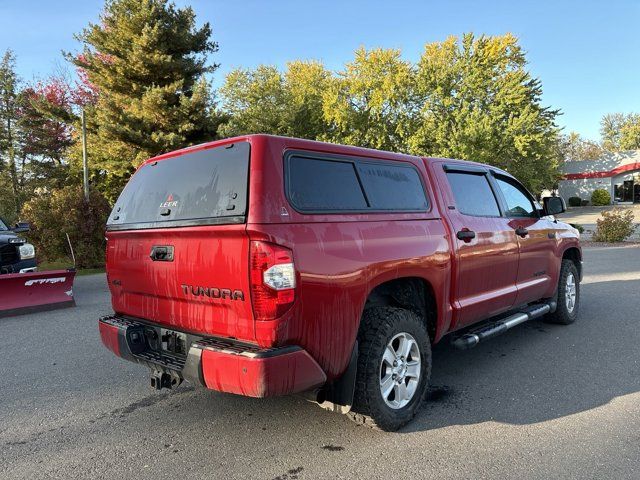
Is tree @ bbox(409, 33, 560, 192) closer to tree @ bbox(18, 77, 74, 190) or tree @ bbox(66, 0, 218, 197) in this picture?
tree @ bbox(66, 0, 218, 197)

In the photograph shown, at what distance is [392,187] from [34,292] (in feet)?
22.6

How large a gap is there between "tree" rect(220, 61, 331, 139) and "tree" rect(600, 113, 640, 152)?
59.9 metres

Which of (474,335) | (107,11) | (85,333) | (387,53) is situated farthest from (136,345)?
(387,53)

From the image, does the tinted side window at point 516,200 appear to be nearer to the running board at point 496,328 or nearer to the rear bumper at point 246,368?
the running board at point 496,328

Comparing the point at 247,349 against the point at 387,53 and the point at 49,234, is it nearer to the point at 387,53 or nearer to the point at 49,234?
the point at 49,234

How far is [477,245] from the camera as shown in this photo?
4242mm

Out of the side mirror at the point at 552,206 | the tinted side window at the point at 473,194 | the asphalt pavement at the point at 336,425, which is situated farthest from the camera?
the side mirror at the point at 552,206

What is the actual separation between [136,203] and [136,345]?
113cm

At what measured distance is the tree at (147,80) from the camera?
62.8 feet

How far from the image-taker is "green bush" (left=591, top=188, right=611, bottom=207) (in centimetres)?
4672

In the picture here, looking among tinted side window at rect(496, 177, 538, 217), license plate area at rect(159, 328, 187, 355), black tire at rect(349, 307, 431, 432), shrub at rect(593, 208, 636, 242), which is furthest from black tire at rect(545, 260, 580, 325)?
shrub at rect(593, 208, 636, 242)

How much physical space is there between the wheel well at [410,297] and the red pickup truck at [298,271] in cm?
1

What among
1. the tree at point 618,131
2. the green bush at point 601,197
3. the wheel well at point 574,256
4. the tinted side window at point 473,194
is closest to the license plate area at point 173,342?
the tinted side window at point 473,194

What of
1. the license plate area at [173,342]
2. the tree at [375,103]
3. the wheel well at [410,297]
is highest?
the tree at [375,103]
